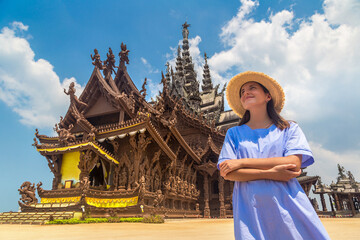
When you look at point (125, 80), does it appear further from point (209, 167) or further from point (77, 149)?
point (209, 167)

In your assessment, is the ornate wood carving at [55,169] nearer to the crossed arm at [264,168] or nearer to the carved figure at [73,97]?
the carved figure at [73,97]

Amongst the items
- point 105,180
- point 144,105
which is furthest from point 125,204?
point 144,105

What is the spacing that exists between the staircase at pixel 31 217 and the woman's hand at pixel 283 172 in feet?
21.9

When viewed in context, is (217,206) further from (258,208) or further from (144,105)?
(258,208)

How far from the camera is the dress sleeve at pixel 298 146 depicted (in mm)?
1486

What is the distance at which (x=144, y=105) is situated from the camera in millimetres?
12195

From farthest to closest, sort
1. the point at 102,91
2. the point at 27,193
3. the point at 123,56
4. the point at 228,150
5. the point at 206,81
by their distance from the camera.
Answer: the point at 206,81, the point at 123,56, the point at 102,91, the point at 27,193, the point at 228,150

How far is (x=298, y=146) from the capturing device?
150cm

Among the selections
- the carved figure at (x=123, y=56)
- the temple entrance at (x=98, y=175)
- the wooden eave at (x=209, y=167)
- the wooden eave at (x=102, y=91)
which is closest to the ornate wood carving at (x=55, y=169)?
the temple entrance at (x=98, y=175)

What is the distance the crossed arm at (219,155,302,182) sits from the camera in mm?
1400

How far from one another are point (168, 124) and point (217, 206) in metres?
8.39

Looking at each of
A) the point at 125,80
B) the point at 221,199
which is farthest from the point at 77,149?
the point at 221,199

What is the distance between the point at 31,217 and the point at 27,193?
6.98 ft

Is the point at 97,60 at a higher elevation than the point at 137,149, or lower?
higher
